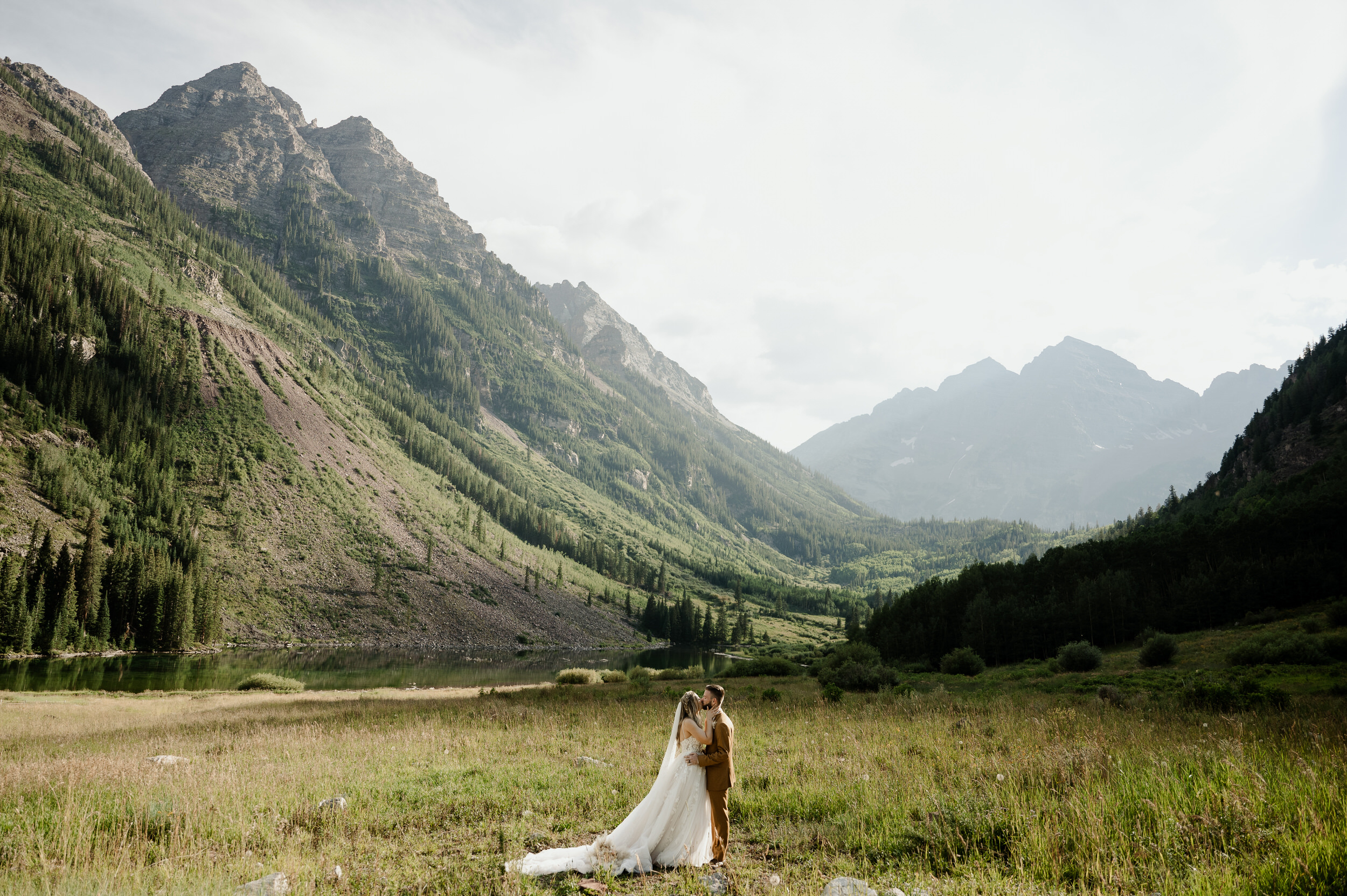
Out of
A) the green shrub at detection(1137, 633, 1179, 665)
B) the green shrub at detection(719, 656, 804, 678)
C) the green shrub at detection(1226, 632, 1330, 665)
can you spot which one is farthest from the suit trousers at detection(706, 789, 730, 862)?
the green shrub at detection(719, 656, 804, 678)

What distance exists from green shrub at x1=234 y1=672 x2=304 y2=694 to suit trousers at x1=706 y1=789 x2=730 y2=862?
55.0 m

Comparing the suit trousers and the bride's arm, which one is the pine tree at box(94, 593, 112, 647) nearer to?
the bride's arm

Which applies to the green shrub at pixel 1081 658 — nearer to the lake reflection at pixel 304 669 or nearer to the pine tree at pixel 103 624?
the lake reflection at pixel 304 669

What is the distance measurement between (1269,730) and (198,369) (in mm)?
190989

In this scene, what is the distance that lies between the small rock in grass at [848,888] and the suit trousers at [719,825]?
2558mm

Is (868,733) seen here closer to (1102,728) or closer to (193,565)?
(1102,728)

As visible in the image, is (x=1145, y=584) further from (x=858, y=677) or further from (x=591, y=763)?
(x=591, y=763)

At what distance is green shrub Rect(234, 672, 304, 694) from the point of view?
164 ft

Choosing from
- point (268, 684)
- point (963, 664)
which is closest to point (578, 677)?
point (268, 684)

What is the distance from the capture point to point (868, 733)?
1833cm

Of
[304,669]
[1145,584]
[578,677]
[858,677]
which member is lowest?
[304,669]

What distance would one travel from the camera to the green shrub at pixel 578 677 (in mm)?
51094

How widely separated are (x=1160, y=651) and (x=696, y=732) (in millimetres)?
43350

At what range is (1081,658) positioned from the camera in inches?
1571
